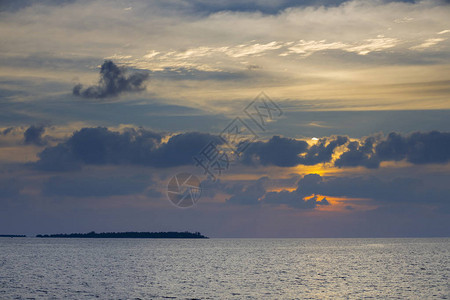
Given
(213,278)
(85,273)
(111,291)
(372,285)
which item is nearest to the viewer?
(111,291)

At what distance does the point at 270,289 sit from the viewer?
92.0 metres

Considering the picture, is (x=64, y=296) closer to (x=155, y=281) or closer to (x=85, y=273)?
(x=155, y=281)

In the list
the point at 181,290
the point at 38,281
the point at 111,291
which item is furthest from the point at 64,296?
the point at 38,281

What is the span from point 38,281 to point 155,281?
2397 centimetres

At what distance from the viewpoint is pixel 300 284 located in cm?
10038

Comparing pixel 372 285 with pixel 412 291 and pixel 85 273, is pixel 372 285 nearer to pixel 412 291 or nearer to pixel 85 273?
pixel 412 291

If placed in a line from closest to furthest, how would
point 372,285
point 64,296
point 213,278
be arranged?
point 64,296, point 372,285, point 213,278

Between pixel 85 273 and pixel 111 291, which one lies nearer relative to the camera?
pixel 111 291

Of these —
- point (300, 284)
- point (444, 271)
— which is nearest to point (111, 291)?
point (300, 284)

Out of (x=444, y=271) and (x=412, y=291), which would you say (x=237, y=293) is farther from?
(x=444, y=271)

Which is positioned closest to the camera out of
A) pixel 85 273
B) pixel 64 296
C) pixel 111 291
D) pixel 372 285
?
pixel 64 296

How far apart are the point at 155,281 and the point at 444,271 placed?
76.6 meters

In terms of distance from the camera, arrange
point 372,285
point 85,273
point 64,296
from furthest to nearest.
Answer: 1. point 85,273
2. point 372,285
3. point 64,296

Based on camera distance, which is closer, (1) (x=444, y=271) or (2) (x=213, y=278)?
(2) (x=213, y=278)
